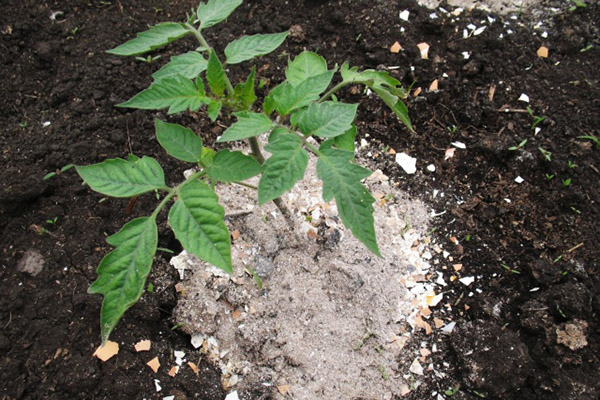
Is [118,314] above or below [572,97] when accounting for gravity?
above

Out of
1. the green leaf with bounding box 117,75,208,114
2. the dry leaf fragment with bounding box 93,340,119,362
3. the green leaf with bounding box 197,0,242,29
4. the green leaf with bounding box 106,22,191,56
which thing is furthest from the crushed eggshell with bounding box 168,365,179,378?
the green leaf with bounding box 197,0,242,29

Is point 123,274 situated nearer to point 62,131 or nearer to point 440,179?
point 62,131

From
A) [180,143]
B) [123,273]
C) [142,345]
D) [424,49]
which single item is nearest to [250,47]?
[180,143]

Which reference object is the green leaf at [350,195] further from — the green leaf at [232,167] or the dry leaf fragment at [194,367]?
the dry leaf fragment at [194,367]

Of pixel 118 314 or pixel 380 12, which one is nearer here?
pixel 118 314

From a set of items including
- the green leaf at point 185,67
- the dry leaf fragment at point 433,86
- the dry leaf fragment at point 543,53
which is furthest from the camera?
the dry leaf fragment at point 543,53

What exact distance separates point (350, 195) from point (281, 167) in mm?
207

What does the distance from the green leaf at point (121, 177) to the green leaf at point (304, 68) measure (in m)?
0.59

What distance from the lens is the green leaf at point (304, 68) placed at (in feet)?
5.59

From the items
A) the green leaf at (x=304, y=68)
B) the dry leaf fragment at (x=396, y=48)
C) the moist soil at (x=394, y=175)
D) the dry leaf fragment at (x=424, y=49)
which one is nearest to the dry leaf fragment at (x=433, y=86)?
the moist soil at (x=394, y=175)

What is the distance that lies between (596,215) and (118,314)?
2.05 metres

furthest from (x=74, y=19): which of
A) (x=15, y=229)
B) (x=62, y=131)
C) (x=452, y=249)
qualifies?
(x=452, y=249)

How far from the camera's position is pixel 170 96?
144 centimetres

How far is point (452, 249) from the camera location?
2.24 metres
